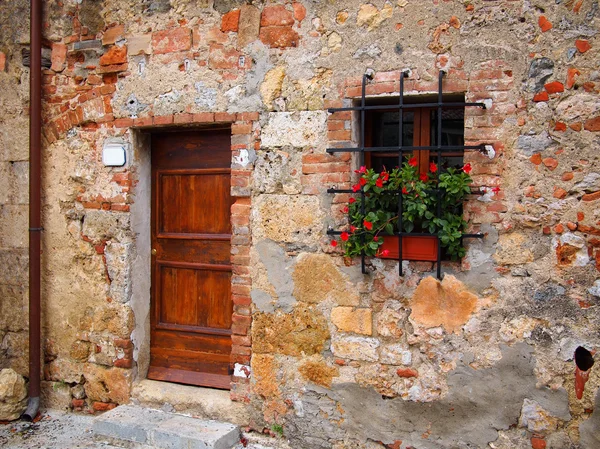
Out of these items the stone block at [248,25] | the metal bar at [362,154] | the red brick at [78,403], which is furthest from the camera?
the red brick at [78,403]

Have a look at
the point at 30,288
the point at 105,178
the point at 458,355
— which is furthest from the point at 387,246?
the point at 30,288

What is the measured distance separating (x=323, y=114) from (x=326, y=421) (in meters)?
1.96

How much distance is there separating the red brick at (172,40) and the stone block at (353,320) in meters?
2.10

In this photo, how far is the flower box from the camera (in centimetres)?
332

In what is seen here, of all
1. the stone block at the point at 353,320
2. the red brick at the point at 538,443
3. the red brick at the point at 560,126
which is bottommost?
the red brick at the point at 538,443

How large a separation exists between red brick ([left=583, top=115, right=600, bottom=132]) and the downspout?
12.4 ft

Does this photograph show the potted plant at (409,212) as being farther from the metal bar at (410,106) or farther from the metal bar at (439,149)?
the metal bar at (410,106)

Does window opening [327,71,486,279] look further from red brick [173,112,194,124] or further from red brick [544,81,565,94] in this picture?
red brick [173,112,194,124]

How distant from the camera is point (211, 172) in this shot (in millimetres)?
4152

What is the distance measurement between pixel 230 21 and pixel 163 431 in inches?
109

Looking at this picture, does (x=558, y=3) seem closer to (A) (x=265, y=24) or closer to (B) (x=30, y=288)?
(A) (x=265, y=24)

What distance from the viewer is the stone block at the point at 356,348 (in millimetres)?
3510

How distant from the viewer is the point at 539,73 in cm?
314

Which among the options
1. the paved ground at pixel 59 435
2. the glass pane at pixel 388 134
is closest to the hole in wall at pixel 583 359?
the glass pane at pixel 388 134
